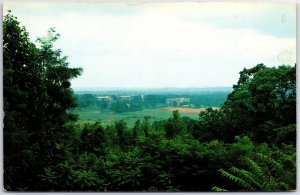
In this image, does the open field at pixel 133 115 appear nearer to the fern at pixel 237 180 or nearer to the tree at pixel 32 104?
the tree at pixel 32 104

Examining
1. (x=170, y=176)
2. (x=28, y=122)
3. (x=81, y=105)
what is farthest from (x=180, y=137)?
(x=28, y=122)

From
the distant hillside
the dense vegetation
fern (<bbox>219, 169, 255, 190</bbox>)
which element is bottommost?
fern (<bbox>219, 169, 255, 190</bbox>)

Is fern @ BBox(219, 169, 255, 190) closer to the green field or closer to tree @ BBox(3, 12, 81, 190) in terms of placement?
the green field

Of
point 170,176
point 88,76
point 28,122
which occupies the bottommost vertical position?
point 170,176

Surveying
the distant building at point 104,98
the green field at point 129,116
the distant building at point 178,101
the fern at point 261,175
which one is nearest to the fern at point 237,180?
the fern at point 261,175

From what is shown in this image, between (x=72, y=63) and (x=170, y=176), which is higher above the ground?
(x=72, y=63)

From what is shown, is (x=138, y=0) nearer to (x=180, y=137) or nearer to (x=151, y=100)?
(x=151, y=100)

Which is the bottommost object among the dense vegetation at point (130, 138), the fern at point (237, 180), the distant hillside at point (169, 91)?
the fern at point (237, 180)

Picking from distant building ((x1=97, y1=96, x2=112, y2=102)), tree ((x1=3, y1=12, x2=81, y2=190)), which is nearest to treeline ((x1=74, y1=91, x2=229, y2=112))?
distant building ((x1=97, y1=96, x2=112, y2=102))
